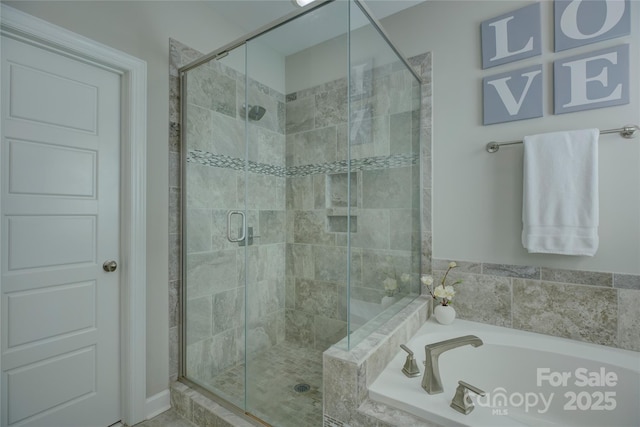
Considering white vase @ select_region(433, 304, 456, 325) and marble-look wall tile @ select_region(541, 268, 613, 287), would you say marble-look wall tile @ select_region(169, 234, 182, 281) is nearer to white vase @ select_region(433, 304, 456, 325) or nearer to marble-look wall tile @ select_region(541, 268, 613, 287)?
white vase @ select_region(433, 304, 456, 325)

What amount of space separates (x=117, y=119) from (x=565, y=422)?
2.77 metres

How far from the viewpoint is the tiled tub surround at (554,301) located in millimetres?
1510

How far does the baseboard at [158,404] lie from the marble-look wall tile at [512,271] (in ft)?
7.02

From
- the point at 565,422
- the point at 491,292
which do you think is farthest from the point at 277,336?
the point at 565,422

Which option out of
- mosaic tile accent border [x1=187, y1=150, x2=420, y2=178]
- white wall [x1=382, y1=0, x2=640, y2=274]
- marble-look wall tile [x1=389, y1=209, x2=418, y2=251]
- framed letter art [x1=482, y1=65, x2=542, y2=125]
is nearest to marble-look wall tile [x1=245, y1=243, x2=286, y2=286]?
mosaic tile accent border [x1=187, y1=150, x2=420, y2=178]

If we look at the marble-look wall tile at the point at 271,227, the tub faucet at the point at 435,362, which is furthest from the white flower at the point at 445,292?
the marble-look wall tile at the point at 271,227

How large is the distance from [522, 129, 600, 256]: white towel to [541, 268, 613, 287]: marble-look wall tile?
16 cm

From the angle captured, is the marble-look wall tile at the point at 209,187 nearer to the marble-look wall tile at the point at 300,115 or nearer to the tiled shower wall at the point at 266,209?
the tiled shower wall at the point at 266,209

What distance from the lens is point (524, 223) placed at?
168 cm

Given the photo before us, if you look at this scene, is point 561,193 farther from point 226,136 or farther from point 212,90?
point 212,90

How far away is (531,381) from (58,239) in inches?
97.3

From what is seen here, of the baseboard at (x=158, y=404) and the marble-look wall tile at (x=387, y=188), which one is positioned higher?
the marble-look wall tile at (x=387, y=188)

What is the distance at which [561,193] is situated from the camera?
5.16 ft

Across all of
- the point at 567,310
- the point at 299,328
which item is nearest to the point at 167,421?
the point at 299,328
